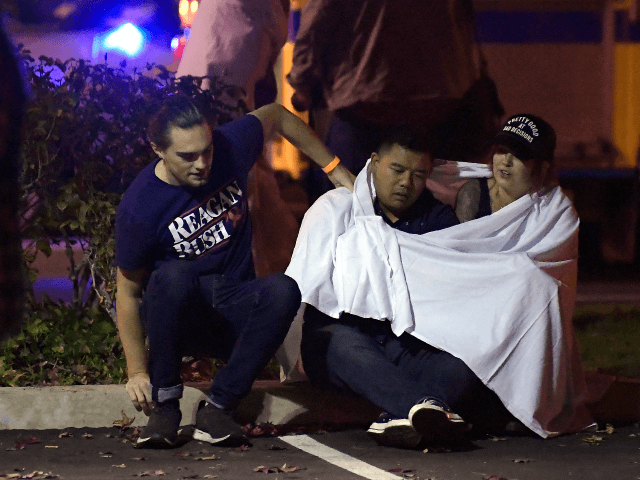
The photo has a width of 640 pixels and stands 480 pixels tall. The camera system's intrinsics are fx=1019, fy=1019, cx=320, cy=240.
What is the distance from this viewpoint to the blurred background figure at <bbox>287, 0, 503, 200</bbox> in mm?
6555

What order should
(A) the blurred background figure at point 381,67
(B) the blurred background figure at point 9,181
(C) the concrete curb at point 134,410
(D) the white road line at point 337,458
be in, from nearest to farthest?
1. (B) the blurred background figure at point 9,181
2. (D) the white road line at point 337,458
3. (C) the concrete curb at point 134,410
4. (A) the blurred background figure at point 381,67

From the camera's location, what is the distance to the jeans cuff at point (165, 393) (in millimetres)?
3906

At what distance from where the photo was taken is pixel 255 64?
5938 mm

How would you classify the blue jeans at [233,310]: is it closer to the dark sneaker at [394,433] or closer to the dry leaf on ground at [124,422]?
the dry leaf on ground at [124,422]

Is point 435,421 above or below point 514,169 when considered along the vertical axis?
below

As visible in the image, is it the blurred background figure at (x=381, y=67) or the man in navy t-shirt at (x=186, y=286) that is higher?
the blurred background figure at (x=381, y=67)

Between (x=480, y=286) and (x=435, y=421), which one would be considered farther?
(x=480, y=286)

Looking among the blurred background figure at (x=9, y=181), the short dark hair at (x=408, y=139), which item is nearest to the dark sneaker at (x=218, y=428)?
the short dark hair at (x=408, y=139)

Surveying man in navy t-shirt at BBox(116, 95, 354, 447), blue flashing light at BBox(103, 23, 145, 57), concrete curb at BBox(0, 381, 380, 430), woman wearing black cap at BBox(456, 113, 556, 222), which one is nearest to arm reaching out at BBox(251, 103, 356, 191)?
man in navy t-shirt at BBox(116, 95, 354, 447)

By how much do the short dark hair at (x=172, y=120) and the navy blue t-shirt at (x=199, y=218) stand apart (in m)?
0.16

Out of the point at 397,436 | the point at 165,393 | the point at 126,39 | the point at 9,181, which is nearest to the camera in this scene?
the point at 9,181

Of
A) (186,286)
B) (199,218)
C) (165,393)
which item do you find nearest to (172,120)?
(199,218)

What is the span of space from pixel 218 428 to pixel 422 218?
1.28m

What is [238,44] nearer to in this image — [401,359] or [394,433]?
[401,359]
